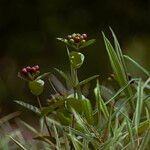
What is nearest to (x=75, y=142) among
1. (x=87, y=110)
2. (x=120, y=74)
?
(x=87, y=110)

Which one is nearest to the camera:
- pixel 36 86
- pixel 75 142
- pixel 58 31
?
pixel 75 142

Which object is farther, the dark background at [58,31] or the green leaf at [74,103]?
the dark background at [58,31]

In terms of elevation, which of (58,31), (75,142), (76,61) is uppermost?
(76,61)

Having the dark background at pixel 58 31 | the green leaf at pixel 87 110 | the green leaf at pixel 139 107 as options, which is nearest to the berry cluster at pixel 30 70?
the green leaf at pixel 87 110

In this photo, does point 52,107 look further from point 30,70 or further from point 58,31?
point 58,31

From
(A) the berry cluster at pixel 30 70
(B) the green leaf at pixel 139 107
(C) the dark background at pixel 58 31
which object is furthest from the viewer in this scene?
(C) the dark background at pixel 58 31

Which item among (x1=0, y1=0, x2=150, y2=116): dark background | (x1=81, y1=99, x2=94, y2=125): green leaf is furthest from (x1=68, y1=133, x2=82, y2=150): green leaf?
(x1=0, y1=0, x2=150, y2=116): dark background

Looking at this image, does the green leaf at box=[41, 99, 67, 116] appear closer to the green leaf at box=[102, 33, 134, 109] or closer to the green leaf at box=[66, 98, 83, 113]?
the green leaf at box=[66, 98, 83, 113]

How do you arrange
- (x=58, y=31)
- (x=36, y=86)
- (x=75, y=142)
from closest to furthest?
1. (x=75, y=142)
2. (x=36, y=86)
3. (x=58, y=31)

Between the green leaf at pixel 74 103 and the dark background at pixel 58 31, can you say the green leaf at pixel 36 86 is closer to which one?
the green leaf at pixel 74 103
